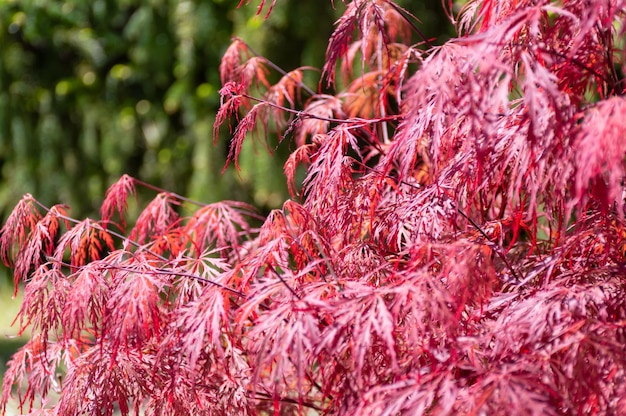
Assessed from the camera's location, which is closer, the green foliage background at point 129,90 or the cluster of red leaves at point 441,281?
the cluster of red leaves at point 441,281

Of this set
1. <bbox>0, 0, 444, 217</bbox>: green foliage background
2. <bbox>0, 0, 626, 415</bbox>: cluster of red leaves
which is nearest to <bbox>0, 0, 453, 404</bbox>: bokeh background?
<bbox>0, 0, 444, 217</bbox>: green foliage background

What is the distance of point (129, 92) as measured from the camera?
488cm

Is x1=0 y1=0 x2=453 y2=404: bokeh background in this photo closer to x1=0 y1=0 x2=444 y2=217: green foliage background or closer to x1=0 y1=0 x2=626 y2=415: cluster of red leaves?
x1=0 y1=0 x2=444 y2=217: green foliage background

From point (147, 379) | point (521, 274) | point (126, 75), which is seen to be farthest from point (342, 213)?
point (126, 75)

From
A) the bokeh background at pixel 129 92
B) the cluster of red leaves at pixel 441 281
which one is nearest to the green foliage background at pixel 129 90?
the bokeh background at pixel 129 92

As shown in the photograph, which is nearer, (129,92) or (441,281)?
(441,281)

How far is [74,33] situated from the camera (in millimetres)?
4887

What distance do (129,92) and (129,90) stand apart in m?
0.02

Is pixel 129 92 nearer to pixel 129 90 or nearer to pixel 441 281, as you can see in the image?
pixel 129 90

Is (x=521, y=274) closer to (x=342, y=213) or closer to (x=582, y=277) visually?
(x=582, y=277)

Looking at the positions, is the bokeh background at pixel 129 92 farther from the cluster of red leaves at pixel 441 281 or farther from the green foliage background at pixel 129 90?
the cluster of red leaves at pixel 441 281

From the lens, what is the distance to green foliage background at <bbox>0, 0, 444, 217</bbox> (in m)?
3.98

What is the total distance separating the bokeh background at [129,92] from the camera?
395 centimetres

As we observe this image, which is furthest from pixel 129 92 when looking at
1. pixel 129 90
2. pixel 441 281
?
pixel 441 281
